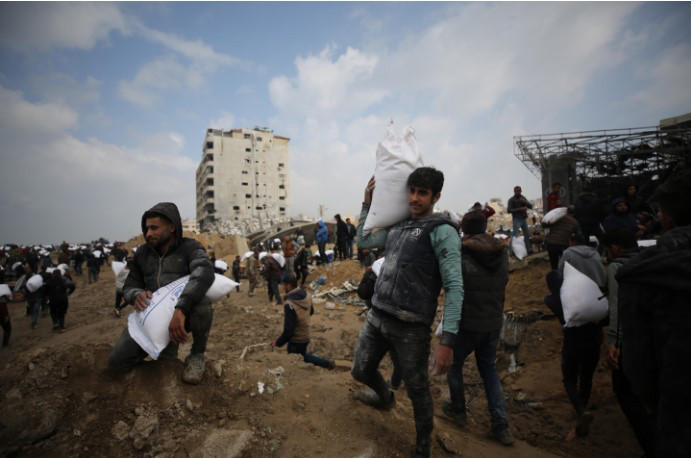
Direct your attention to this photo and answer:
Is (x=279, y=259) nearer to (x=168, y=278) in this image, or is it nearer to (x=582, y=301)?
(x=168, y=278)

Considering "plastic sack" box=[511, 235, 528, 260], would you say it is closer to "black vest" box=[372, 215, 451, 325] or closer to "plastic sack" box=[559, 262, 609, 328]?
"plastic sack" box=[559, 262, 609, 328]

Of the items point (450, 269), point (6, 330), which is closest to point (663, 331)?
point (450, 269)

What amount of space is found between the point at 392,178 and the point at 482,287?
4.10ft

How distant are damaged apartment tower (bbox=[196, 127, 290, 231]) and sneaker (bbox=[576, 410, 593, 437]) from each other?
1949 inches

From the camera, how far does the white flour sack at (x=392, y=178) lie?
2195 millimetres

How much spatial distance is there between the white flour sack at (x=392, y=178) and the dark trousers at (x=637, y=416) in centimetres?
193

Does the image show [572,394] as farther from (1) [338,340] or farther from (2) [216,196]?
(2) [216,196]

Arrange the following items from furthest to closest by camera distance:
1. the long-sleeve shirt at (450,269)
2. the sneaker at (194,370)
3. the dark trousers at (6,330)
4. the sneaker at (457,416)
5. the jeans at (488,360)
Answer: the dark trousers at (6,330)
the sneaker at (457,416)
the jeans at (488,360)
the sneaker at (194,370)
the long-sleeve shirt at (450,269)

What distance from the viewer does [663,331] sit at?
4.08 ft

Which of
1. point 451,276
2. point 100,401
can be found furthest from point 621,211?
point 100,401

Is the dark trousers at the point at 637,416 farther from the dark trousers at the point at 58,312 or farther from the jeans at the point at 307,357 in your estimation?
the dark trousers at the point at 58,312

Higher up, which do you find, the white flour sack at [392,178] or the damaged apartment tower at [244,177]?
the damaged apartment tower at [244,177]

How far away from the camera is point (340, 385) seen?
2.94m

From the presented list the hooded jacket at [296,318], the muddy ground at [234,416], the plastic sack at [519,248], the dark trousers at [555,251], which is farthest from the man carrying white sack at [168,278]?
the plastic sack at [519,248]
